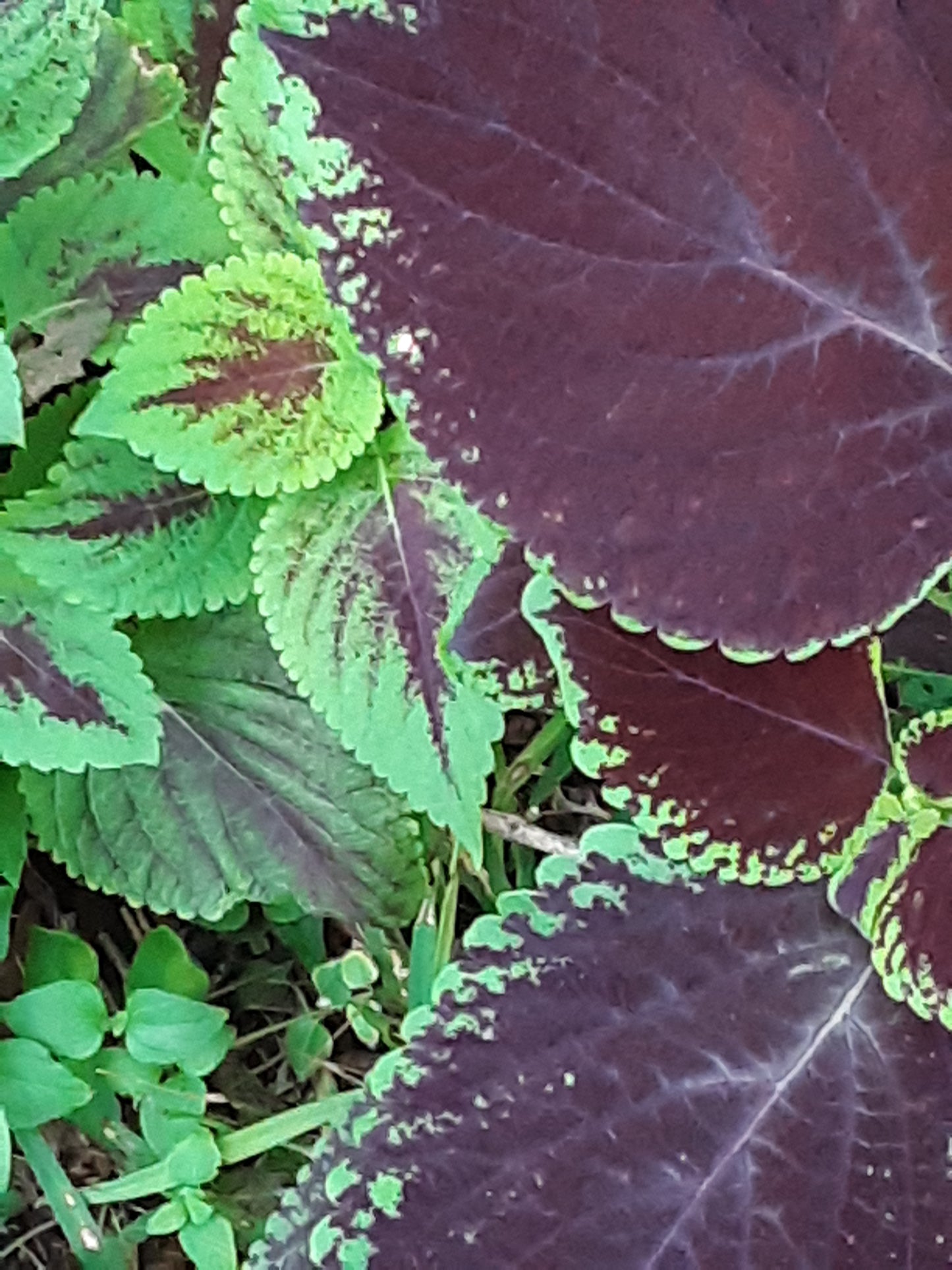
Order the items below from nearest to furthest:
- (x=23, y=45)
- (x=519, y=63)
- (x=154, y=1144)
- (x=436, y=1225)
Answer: (x=519, y=63), (x=436, y=1225), (x=23, y=45), (x=154, y=1144)

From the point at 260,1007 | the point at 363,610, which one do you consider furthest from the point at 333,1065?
the point at 363,610

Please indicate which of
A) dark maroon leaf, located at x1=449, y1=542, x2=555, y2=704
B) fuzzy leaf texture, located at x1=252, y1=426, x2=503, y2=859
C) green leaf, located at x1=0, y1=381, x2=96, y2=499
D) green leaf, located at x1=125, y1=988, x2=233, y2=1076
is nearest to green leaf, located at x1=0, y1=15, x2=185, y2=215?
green leaf, located at x1=0, y1=381, x2=96, y2=499

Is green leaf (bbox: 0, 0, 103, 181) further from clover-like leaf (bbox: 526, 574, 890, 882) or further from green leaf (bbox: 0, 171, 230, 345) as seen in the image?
clover-like leaf (bbox: 526, 574, 890, 882)

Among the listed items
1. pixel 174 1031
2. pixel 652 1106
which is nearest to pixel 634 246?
pixel 652 1106

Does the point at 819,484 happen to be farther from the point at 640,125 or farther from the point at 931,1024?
the point at 931,1024

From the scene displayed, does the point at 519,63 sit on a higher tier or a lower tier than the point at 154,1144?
higher

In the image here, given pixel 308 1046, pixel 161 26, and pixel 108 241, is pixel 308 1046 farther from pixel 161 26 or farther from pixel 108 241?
pixel 161 26
